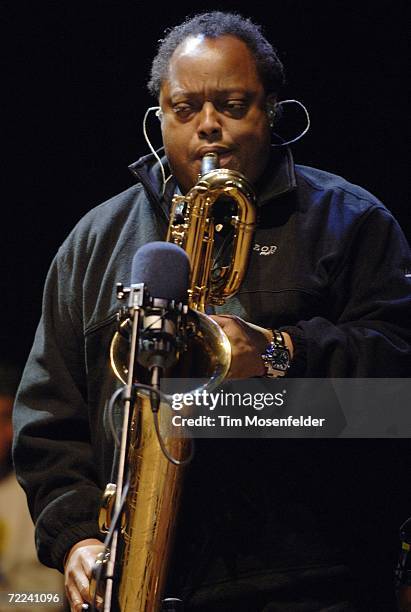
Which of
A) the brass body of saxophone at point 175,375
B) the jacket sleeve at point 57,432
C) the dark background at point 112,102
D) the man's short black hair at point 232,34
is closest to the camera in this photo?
the brass body of saxophone at point 175,375

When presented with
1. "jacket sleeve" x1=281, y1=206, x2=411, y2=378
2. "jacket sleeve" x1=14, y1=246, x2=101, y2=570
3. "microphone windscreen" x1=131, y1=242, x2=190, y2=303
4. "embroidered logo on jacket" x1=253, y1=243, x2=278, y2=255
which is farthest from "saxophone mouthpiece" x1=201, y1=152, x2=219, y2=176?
"microphone windscreen" x1=131, y1=242, x2=190, y2=303

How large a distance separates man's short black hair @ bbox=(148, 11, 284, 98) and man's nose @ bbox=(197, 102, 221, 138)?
7.4 inches

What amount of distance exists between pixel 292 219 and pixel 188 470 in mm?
699

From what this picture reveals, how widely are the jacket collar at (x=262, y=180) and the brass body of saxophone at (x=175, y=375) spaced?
140 mm

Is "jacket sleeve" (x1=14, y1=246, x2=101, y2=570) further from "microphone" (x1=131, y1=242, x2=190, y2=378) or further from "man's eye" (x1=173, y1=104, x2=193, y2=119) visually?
"microphone" (x1=131, y1=242, x2=190, y2=378)

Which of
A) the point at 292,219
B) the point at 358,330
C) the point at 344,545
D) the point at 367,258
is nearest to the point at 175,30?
the point at 292,219

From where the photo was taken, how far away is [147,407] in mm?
1970

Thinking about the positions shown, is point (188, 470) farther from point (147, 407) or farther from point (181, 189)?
point (181, 189)

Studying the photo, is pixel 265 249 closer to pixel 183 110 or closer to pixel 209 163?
pixel 209 163

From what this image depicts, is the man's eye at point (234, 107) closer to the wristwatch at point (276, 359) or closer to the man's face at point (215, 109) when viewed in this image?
the man's face at point (215, 109)

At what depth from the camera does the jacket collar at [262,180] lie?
2.34 metres

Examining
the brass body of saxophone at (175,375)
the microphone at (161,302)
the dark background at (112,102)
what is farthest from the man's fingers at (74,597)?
the dark background at (112,102)

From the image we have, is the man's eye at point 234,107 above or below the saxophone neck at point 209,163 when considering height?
above

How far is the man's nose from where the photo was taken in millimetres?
2268
